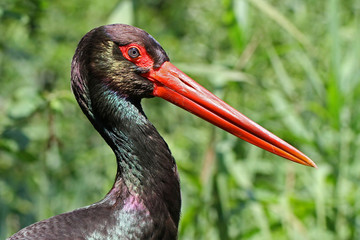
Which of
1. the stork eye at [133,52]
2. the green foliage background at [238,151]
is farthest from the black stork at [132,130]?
the green foliage background at [238,151]

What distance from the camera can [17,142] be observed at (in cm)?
282

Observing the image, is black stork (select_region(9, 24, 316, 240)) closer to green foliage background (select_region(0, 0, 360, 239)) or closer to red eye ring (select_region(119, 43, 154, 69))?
red eye ring (select_region(119, 43, 154, 69))

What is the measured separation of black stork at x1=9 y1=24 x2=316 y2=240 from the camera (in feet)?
6.64

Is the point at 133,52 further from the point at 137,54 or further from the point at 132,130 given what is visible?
the point at 132,130

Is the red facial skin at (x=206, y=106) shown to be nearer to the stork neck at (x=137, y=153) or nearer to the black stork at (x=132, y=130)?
the black stork at (x=132, y=130)

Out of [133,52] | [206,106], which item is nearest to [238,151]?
[206,106]

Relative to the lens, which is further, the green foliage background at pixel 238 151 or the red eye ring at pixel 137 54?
the green foliage background at pixel 238 151

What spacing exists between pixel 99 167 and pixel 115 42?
220 centimetres

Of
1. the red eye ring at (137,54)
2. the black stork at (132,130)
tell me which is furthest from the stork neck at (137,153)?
the red eye ring at (137,54)

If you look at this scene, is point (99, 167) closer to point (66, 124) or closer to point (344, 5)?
point (66, 124)

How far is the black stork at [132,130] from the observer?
2.03m

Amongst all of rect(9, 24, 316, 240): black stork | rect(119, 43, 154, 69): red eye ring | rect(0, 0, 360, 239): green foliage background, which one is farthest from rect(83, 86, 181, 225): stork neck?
rect(0, 0, 360, 239): green foliage background

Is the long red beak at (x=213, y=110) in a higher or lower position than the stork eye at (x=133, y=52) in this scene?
lower

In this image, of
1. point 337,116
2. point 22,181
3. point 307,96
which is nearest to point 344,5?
point 307,96
